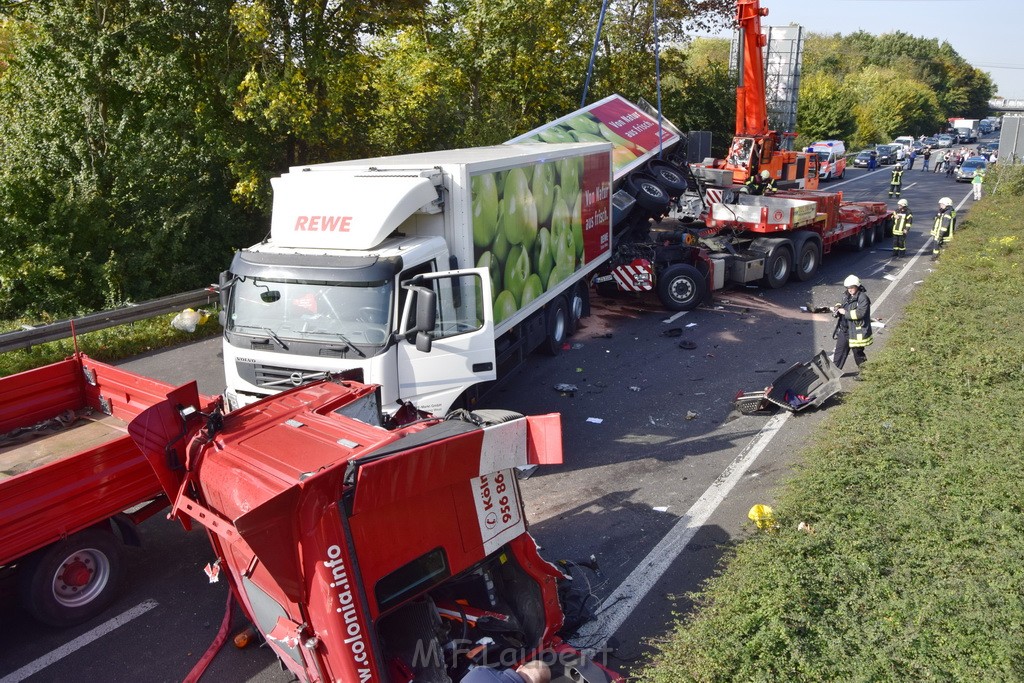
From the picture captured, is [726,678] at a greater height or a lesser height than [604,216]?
lesser

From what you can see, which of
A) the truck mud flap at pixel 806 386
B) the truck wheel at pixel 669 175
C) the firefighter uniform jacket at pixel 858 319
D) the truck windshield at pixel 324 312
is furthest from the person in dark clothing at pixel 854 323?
the truck windshield at pixel 324 312

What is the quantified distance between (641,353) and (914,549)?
727 centimetres

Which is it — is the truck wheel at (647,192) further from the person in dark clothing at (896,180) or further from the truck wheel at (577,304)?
the person in dark clothing at (896,180)

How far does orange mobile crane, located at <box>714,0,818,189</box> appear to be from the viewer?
57.0 ft

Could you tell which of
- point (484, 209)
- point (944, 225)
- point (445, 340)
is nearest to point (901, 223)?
point (944, 225)

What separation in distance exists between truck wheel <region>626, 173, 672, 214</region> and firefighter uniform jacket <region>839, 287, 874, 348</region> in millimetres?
5038

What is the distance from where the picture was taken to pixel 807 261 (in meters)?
15.9

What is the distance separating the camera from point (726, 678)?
3576mm

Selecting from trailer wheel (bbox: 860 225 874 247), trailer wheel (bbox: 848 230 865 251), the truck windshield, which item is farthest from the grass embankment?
trailer wheel (bbox: 860 225 874 247)

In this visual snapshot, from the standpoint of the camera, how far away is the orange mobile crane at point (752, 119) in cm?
1736

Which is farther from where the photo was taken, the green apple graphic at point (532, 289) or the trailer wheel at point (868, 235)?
the trailer wheel at point (868, 235)

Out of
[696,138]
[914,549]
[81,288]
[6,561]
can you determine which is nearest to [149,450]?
[6,561]

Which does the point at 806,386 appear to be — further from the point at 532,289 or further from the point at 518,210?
the point at 518,210

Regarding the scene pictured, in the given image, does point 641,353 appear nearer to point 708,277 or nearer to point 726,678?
point 708,277
